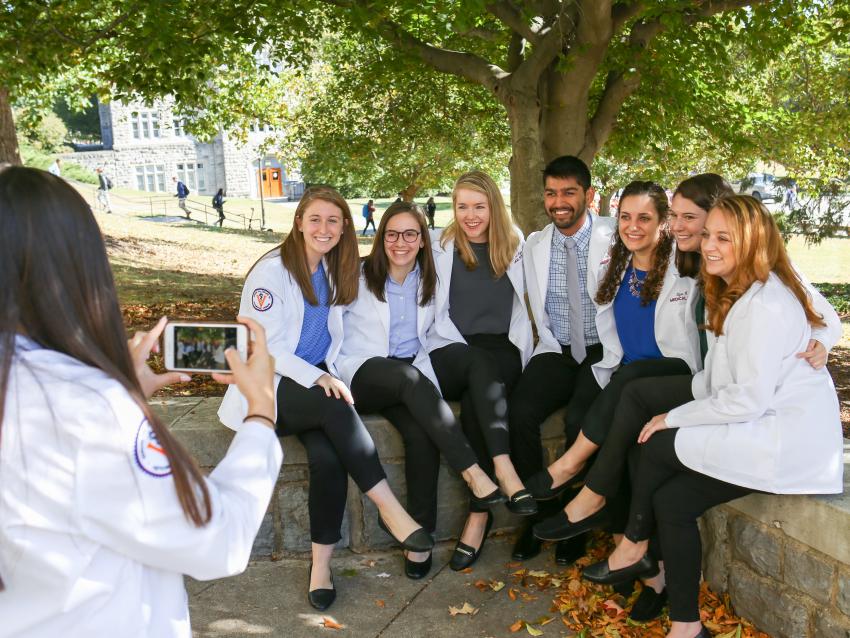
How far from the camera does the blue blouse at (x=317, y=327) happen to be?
13.7 ft

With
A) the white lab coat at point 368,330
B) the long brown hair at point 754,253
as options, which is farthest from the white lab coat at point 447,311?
the long brown hair at point 754,253

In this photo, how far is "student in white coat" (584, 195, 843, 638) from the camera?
3051mm

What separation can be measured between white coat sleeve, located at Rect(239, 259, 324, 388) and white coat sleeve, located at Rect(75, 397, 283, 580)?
234cm

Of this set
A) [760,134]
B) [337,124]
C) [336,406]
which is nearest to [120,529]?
[336,406]

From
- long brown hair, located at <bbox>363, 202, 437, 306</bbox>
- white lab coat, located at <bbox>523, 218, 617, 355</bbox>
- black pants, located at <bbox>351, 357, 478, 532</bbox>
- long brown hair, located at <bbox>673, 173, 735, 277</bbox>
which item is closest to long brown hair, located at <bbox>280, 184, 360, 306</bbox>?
long brown hair, located at <bbox>363, 202, 437, 306</bbox>

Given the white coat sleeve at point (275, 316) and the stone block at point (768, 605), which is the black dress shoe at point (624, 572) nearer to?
the stone block at point (768, 605)

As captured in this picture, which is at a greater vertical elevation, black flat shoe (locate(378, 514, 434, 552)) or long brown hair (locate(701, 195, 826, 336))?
long brown hair (locate(701, 195, 826, 336))

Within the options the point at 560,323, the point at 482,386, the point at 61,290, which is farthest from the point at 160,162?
the point at 61,290

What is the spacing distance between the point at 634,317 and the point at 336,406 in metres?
1.57

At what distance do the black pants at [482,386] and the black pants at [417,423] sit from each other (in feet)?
0.53

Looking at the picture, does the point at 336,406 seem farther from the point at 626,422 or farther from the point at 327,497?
the point at 626,422

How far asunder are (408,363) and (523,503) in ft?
3.10

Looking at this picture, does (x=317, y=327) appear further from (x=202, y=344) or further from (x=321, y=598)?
(x=202, y=344)

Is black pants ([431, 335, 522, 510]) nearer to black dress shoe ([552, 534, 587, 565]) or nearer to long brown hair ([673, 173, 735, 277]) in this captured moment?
black dress shoe ([552, 534, 587, 565])
